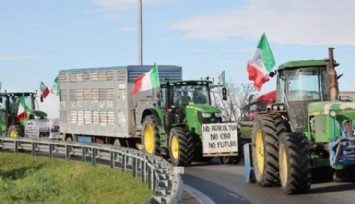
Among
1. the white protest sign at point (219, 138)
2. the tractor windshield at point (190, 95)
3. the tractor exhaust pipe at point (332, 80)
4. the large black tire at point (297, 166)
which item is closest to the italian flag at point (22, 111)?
the tractor windshield at point (190, 95)

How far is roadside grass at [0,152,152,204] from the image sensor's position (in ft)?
54.7

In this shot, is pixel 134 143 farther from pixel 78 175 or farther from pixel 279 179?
pixel 279 179

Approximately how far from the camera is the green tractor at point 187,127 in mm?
22828

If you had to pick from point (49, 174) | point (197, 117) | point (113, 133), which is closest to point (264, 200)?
point (197, 117)

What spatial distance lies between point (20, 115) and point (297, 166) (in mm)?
25461

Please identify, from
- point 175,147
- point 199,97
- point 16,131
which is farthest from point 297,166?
point 16,131

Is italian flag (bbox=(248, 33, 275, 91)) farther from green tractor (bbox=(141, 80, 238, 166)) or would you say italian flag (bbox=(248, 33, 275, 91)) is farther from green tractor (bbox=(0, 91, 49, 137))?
green tractor (bbox=(0, 91, 49, 137))

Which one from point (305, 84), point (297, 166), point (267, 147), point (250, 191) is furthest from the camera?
point (305, 84)

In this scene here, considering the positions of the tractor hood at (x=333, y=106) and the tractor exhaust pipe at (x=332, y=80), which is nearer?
the tractor hood at (x=333, y=106)

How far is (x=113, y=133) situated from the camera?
29.4m

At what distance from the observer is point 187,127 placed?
23922 millimetres

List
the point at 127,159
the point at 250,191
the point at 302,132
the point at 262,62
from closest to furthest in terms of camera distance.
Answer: the point at 250,191, the point at 302,132, the point at 262,62, the point at 127,159

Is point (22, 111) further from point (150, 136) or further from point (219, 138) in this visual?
point (219, 138)

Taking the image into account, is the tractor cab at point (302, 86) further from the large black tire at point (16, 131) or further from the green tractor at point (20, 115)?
the large black tire at point (16, 131)
